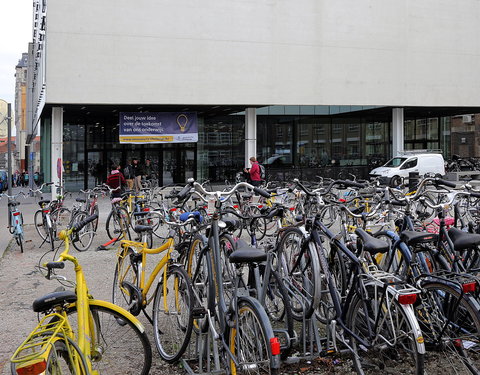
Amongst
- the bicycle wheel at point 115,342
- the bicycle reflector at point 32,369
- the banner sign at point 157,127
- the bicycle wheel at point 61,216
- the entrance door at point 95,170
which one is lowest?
the bicycle wheel at point 115,342

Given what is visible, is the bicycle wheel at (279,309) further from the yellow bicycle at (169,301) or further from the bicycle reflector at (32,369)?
the bicycle reflector at (32,369)

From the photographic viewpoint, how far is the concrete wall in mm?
22516

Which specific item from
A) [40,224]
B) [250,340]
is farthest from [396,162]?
[250,340]

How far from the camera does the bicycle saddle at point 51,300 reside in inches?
122

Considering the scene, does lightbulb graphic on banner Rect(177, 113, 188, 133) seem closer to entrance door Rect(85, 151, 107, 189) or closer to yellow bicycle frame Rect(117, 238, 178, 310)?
entrance door Rect(85, 151, 107, 189)

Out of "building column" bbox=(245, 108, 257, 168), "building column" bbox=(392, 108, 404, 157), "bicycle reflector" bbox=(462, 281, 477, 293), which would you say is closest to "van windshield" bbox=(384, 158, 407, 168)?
"building column" bbox=(392, 108, 404, 157)

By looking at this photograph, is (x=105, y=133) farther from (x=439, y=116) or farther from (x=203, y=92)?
(x=439, y=116)

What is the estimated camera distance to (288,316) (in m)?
3.62

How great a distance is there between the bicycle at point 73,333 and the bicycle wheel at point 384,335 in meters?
1.47

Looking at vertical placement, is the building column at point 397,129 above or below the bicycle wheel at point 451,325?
above

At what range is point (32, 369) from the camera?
261 cm

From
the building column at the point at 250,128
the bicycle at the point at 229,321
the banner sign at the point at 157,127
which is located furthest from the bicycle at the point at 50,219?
the building column at the point at 250,128

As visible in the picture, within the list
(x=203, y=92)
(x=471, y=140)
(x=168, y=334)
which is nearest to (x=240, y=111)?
(x=203, y=92)

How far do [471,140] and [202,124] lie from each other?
31776 mm
